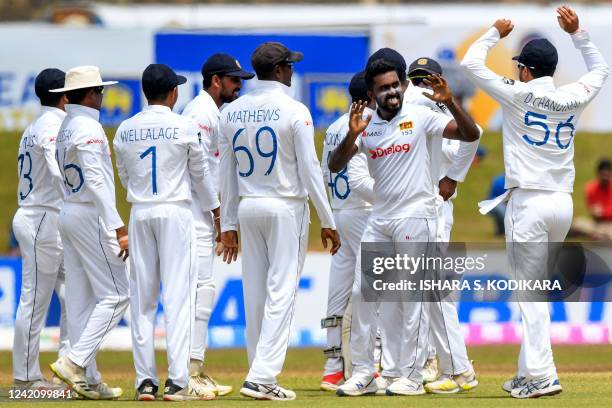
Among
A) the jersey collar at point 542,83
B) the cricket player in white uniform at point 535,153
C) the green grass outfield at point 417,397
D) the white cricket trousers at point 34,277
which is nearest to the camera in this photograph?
the green grass outfield at point 417,397

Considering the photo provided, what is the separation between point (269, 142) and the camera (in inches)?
430

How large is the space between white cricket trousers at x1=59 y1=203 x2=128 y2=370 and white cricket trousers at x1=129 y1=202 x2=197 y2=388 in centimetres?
46

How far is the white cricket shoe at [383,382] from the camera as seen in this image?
11125 mm

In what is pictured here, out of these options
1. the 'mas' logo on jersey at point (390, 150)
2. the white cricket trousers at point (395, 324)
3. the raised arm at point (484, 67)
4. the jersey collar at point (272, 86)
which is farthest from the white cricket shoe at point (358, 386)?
the raised arm at point (484, 67)

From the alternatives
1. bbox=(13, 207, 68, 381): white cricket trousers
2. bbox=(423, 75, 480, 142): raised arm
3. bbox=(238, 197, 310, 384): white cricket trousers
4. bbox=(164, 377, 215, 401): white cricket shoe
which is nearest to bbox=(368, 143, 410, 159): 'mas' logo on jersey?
bbox=(423, 75, 480, 142): raised arm

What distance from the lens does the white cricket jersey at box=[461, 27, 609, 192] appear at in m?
10.8

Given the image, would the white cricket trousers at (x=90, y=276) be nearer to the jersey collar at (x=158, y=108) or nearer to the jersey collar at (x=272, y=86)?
the jersey collar at (x=158, y=108)

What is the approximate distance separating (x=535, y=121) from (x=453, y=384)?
2238 millimetres

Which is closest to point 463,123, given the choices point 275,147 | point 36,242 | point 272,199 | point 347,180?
point 275,147

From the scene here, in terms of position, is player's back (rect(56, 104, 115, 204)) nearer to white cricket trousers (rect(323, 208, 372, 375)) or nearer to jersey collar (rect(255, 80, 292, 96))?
jersey collar (rect(255, 80, 292, 96))

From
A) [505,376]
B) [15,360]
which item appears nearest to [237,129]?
[15,360]

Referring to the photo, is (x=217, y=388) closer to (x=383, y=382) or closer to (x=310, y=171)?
Answer: (x=383, y=382)

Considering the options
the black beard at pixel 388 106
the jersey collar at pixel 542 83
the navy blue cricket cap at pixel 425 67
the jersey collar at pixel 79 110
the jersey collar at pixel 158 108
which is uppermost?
the navy blue cricket cap at pixel 425 67

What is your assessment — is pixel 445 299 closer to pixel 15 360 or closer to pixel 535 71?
pixel 535 71
